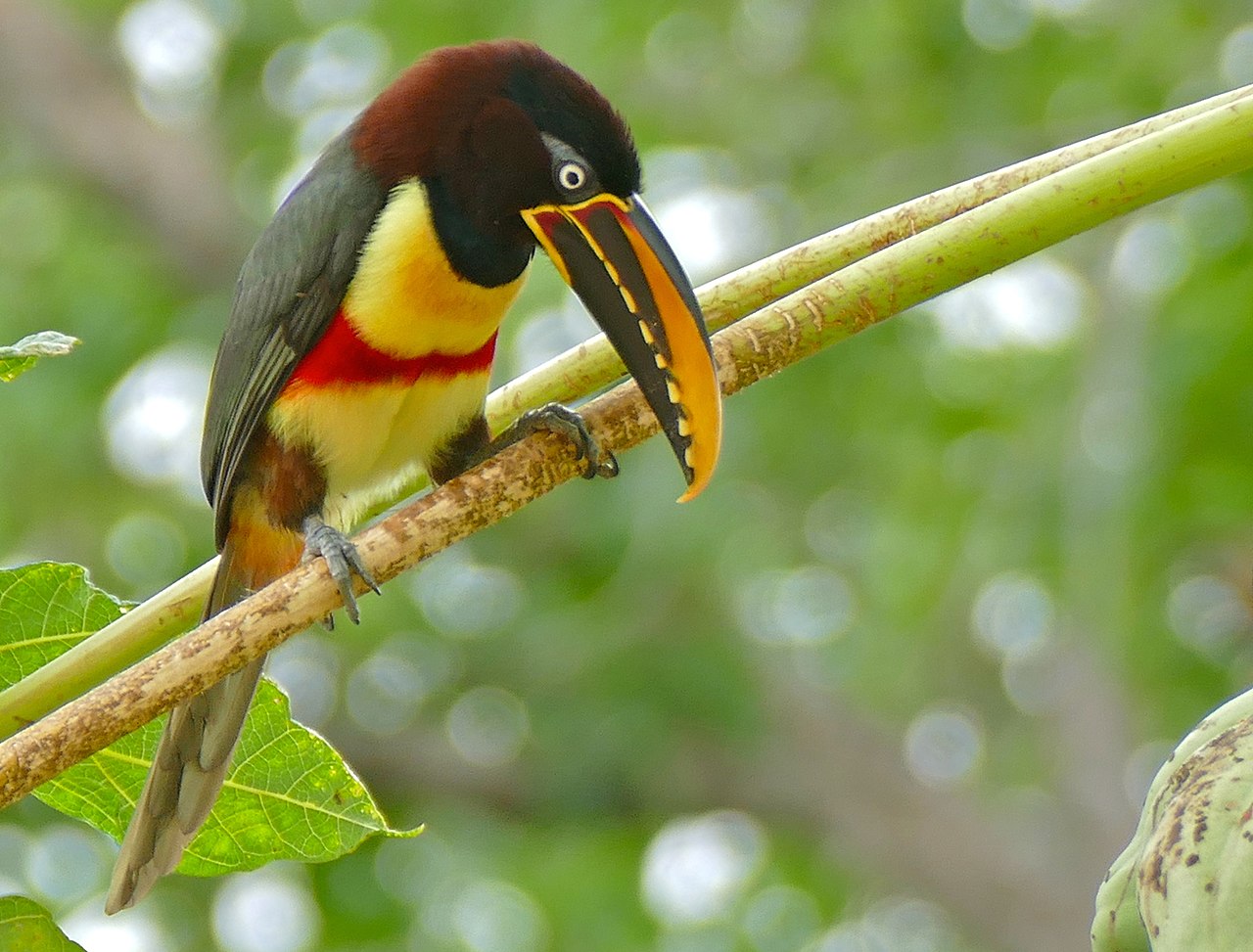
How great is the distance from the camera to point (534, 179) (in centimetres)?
228

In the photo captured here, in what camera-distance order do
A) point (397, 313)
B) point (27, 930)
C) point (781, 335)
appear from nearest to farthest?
1. point (27, 930)
2. point (781, 335)
3. point (397, 313)

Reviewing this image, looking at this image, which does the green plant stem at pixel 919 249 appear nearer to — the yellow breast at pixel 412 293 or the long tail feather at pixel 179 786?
the long tail feather at pixel 179 786

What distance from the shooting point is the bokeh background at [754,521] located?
5.41 metres

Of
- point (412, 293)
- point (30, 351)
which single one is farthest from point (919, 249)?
point (412, 293)

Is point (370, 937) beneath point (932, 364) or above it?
beneath

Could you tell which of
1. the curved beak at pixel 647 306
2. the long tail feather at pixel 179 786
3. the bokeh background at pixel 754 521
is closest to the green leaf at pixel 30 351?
the long tail feather at pixel 179 786

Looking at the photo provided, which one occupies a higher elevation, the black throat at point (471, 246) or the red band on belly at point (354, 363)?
the black throat at point (471, 246)

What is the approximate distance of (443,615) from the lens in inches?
269

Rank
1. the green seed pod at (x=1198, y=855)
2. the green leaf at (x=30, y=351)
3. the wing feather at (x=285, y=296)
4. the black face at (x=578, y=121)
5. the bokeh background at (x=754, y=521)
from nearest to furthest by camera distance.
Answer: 1. the green seed pod at (x=1198, y=855)
2. the green leaf at (x=30, y=351)
3. the black face at (x=578, y=121)
4. the wing feather at (x=285, y=296)
5. the bokeh background at (x=754, y=521)

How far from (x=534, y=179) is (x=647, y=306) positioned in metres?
0.40

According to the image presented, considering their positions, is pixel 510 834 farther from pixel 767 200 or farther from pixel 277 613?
pixel 277 613

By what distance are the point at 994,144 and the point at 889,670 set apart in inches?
92.1

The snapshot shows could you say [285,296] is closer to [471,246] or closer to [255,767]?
[471,246]

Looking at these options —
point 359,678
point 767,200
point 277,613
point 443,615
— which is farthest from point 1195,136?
point 359,678
